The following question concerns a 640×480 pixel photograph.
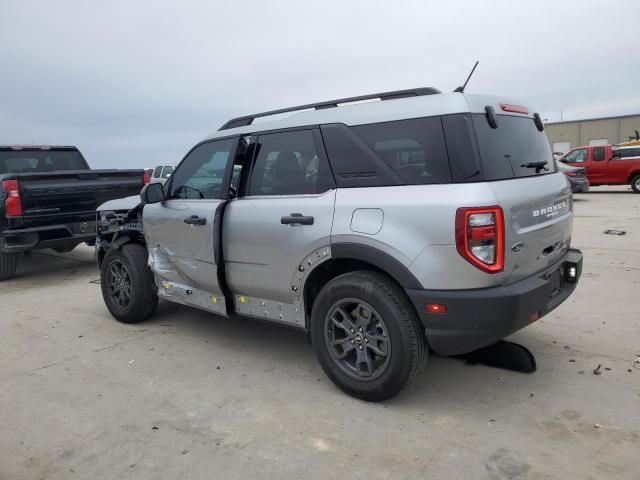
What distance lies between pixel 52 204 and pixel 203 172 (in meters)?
3.85

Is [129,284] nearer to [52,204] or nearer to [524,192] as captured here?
[52,204]

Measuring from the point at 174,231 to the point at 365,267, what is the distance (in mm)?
1977

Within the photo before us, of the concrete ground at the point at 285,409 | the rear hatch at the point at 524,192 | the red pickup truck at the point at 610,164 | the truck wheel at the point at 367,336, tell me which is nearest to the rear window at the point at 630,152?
the red pickup truck at the point at 610,164

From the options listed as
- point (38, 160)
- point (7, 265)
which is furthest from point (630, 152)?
point (7, 265)

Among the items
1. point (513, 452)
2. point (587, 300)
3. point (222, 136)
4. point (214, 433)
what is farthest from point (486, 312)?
point (587, 300)

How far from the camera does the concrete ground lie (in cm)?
269

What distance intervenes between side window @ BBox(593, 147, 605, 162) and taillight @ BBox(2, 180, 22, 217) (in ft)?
58.8

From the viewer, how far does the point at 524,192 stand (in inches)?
120

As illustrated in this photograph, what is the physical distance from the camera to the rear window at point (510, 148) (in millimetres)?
3002

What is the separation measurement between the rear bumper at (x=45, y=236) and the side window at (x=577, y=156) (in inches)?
661

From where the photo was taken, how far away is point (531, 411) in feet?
10.3

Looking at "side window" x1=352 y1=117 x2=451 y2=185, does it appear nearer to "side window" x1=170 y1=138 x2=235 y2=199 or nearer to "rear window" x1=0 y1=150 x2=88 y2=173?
"side window" x1=170 y1=138 x2=235 y2=199

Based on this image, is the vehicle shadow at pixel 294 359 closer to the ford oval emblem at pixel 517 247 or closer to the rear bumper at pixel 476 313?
the rear bumper at pixel 476 313

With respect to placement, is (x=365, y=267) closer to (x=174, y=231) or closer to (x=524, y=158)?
(x=524, y=158)
